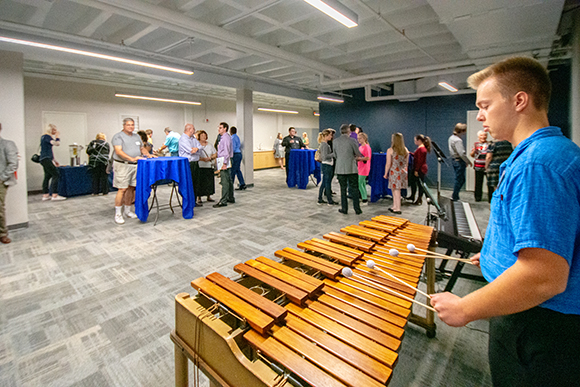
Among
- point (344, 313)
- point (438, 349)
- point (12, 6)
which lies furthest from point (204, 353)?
point (12, 6)

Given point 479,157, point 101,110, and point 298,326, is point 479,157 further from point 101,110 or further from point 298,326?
point 101,110

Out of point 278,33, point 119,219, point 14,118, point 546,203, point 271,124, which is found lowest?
point 119,219

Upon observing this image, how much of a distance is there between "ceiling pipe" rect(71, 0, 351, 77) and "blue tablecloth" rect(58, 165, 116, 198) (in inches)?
180

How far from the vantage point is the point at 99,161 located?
7.23m

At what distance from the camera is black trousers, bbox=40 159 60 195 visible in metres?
6.59

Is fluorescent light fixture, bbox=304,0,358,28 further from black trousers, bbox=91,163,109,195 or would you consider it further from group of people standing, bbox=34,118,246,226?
black trousers, bbox=91,163,109,195

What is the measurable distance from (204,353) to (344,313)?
535mm

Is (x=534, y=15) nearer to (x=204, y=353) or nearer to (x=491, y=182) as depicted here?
(x=491, y=182)

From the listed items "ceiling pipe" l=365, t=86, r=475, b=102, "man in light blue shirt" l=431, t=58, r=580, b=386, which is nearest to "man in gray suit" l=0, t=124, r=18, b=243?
"man in light blue shirt" l=431, t=58, r=580, b=386

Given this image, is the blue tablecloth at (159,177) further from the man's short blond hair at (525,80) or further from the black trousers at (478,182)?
the black trousers at (478,182)

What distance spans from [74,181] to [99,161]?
2.45 ft

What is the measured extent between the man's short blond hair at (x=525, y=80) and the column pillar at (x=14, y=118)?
5934 millimetres

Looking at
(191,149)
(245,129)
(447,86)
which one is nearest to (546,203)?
(191,149)

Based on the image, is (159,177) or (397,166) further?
(397,166)
